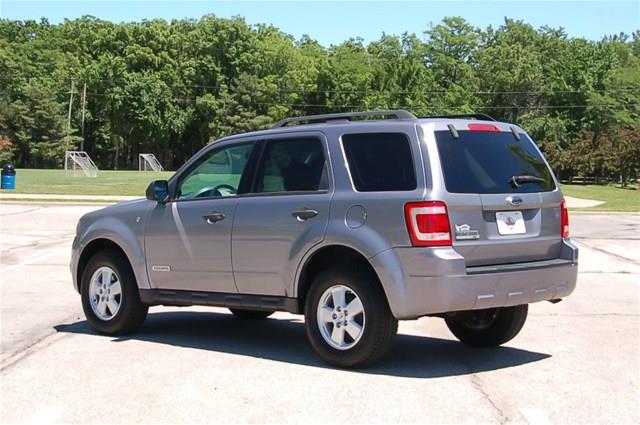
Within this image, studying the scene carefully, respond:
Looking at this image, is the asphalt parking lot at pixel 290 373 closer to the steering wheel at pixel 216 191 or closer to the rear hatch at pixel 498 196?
the rear hatch at pixel 498 196

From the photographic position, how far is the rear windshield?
6215 mm

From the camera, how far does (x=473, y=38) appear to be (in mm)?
108438

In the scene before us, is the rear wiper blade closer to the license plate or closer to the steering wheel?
the license plate

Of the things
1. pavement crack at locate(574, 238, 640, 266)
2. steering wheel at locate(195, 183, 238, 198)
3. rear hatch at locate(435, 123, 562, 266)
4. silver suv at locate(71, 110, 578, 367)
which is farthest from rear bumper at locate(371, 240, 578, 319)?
pavement crack at locate(574, 238, 640, 266)

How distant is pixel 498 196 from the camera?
6.30 meters

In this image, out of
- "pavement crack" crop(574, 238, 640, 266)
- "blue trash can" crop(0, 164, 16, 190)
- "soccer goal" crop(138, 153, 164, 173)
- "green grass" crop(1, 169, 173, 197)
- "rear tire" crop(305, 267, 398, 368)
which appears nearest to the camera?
"rear tire" crop(305, 267, 398, 368)

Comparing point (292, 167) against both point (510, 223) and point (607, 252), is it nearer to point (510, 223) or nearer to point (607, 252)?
point (510, 223)

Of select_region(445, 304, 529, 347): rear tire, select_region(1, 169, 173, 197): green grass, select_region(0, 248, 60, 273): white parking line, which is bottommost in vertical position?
select_region(1, 169, 173, 197): green grass

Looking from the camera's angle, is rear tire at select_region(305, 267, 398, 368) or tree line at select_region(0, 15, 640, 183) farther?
tree line at select_region(0, 15, 640, 183)

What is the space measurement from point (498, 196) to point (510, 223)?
25cm

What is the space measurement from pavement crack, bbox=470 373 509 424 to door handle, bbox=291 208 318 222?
1771 mm

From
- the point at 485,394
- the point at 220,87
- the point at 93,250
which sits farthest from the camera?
the point at 220,87

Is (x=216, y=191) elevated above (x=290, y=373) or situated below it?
above

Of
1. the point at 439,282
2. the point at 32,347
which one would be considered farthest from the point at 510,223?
the point at 32,347
